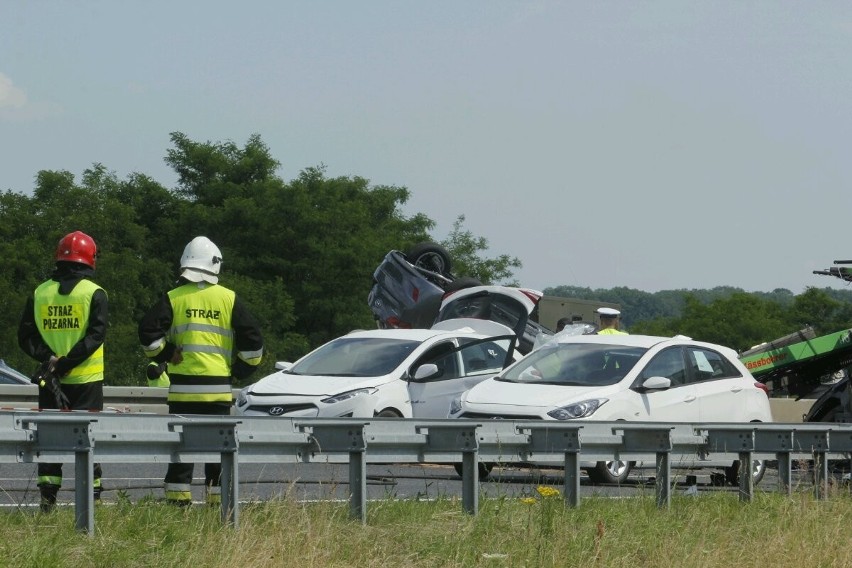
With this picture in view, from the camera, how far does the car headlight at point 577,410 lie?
14357 millimetres

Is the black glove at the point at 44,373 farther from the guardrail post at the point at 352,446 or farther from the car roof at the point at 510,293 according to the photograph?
the car roof at the point at 510,293

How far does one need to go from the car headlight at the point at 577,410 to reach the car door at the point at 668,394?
509 mm

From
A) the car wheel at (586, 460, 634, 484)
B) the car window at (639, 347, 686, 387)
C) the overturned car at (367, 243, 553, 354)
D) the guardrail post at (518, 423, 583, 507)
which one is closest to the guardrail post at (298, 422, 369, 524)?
the guardrail post at (518, 423, 583, 507)

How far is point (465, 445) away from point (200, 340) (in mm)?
1723

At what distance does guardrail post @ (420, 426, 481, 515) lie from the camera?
8961 mm

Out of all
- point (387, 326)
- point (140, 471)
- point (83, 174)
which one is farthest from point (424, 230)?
point (140, 471)

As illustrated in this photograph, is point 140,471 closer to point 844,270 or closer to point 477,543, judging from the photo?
point 477,543

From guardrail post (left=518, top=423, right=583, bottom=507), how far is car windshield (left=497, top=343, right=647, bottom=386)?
5360mm

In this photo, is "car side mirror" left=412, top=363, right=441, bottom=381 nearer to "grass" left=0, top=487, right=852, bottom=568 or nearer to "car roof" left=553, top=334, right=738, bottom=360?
"car roof" left=553, top=334, right=738, bottom=360

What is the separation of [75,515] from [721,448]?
4.99 meters

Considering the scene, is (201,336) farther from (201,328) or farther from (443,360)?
(443,360)

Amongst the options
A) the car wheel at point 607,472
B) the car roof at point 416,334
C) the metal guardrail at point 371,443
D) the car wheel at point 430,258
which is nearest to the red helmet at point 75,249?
the metal guardrail at point 371,443

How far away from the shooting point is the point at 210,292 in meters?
9.32

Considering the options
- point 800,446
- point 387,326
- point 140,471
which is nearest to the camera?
point 800,446
